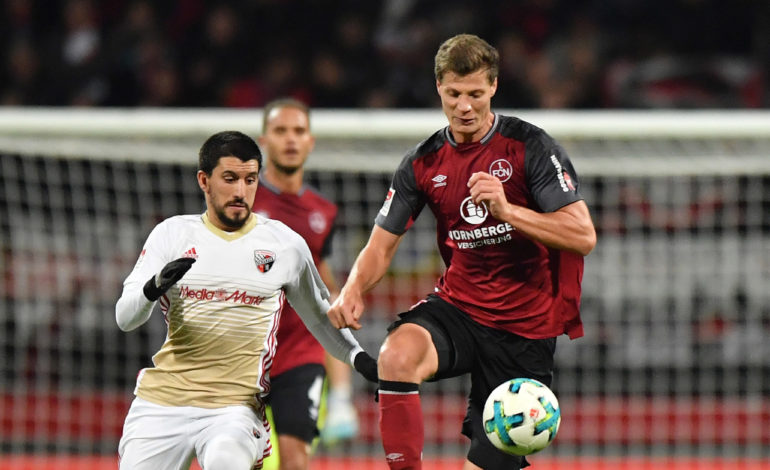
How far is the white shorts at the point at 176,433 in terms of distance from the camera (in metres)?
3.98

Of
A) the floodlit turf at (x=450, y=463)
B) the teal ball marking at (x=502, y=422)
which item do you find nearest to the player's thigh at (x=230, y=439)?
the teal ball marking at (x=502, y=422)

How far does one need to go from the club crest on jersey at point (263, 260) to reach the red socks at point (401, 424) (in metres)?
0.62

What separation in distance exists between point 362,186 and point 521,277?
4.62 metres

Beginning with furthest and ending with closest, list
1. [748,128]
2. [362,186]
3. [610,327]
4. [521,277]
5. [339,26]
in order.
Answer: [339,26], [362,186], [610,327], [748,128], [521,277]

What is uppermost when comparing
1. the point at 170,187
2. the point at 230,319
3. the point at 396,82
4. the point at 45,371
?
the point at 396,82

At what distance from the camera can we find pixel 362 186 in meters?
9.09

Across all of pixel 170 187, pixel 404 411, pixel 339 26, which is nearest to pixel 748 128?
pixel 404 411

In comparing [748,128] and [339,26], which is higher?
[339,26]

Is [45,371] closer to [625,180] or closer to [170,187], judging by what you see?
[170,187]

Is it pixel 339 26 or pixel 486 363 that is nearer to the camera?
pixel 486 363

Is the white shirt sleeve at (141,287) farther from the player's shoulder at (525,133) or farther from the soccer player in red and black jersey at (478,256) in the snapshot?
the player's shoulder at (525,133)

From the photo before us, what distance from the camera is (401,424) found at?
425 cm

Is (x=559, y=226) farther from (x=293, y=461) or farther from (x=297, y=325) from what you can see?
(x=293, y=461)

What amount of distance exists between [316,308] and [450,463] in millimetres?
3928
